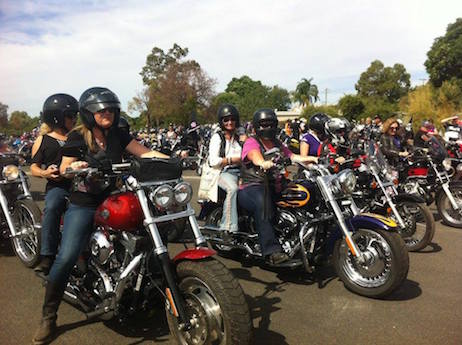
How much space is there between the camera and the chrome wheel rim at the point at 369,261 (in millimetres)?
3875

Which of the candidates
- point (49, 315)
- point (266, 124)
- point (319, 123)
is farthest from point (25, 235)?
point (319, 123)

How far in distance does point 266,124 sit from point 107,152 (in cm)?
190

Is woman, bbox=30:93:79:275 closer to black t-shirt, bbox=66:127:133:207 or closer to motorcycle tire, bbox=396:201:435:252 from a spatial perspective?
black t-shirt, bbox=66:127:133:207

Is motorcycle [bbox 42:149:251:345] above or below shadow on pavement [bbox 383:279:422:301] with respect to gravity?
above

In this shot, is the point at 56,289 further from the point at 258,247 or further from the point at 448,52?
the point at 448,52

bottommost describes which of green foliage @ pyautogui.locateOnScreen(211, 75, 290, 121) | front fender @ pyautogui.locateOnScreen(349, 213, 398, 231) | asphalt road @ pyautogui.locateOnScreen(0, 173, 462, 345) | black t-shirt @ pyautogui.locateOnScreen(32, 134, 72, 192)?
asphalt road @ pyautogui.locateOnScreen(0, 173, 462, 345)

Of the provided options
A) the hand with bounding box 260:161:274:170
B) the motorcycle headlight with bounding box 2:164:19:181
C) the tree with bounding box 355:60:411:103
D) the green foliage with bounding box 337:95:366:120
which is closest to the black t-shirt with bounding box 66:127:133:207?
the hand with bounding box 260:161:274:170

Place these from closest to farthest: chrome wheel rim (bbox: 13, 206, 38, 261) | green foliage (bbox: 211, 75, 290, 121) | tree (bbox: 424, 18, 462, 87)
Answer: chrome wheel rim (bbox: 13, 206, 38, 261) < tree (bbox: 424, 18, 462, 87) < green foliage (bbox: 211, 75, 290, 121)

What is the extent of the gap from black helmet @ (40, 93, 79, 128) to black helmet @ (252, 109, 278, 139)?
207cm

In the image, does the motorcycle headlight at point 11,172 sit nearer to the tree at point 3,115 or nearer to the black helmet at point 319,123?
the black helmet at point 319,123

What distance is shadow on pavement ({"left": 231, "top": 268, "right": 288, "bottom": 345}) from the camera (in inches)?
126

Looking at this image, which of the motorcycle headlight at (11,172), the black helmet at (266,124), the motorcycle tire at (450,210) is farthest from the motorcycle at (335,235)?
the motorcycle tire at (450,210)

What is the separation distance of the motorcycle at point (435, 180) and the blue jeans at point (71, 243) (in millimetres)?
5416

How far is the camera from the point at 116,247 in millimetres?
3168
